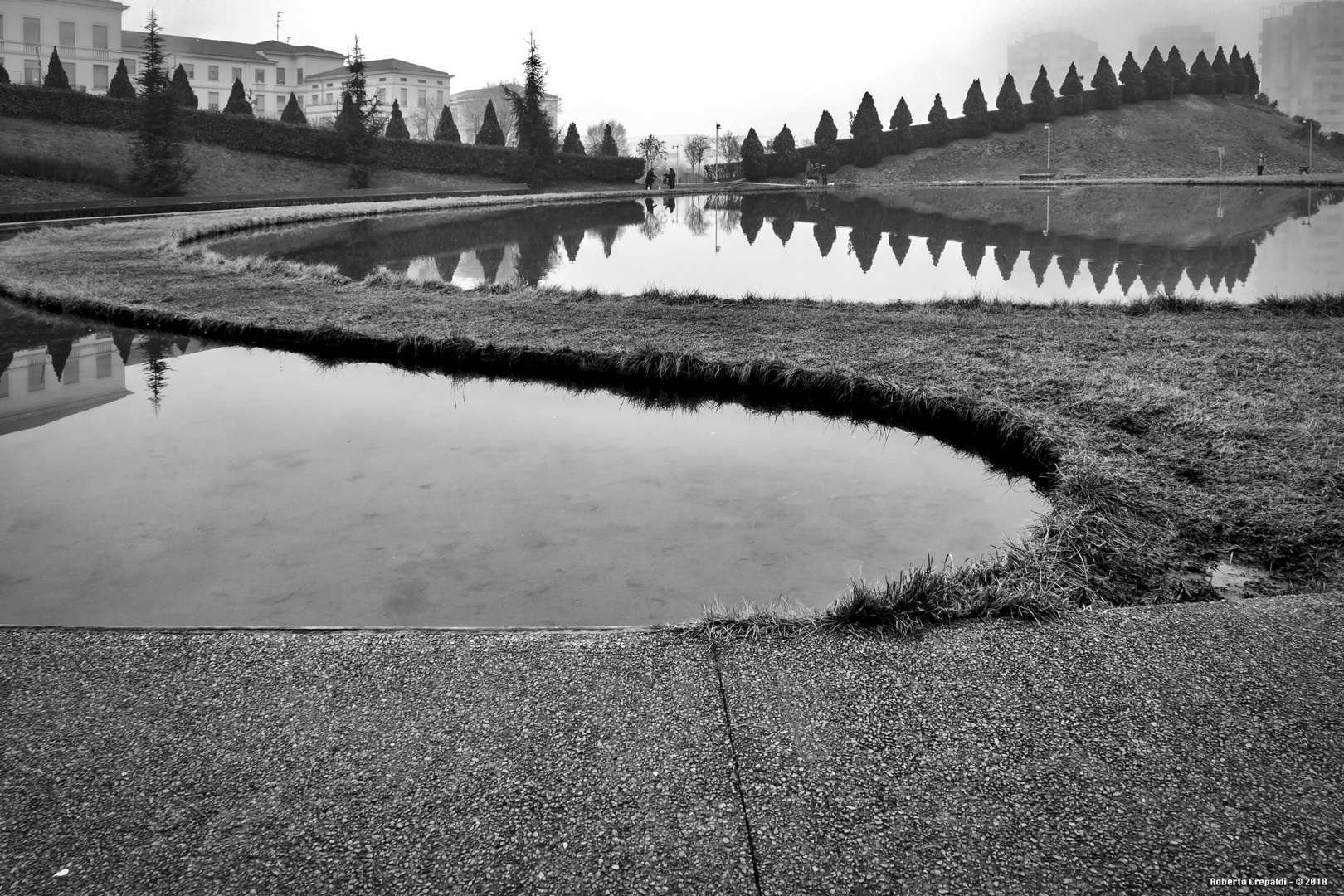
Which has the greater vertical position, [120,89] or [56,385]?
[120,89]

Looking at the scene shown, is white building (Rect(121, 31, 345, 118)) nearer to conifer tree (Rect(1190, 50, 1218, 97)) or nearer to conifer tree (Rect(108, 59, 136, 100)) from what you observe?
conifer tree (Rect(108, 59, 136, 100))

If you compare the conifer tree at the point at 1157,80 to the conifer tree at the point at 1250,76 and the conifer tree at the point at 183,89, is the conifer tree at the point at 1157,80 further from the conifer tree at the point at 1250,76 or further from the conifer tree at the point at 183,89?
the conifer tree at the point at 183,89

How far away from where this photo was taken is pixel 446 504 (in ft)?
11.8

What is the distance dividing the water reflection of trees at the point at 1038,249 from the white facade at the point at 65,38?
46.2 metres

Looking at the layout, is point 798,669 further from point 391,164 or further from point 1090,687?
point 391,164

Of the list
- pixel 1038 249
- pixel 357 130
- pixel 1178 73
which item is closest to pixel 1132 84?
pixel 1178 73

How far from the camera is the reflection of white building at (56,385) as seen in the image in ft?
16.2

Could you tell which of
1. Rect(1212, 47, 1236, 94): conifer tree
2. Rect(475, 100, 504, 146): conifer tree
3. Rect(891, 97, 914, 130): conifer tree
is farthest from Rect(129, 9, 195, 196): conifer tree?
Rect(1212, 47, 1236, 94): conifer tree

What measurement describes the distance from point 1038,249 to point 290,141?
29581 millimetres

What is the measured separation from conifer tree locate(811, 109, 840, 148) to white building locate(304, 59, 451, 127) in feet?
125

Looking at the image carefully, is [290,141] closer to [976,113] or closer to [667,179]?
[667,179]

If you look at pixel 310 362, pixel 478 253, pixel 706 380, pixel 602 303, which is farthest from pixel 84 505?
pixel 478 253

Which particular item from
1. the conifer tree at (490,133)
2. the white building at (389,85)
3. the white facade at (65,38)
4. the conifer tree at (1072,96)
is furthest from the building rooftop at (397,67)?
the conifer tree at (1072,96)

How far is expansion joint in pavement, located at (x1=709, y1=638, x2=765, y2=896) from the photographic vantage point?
4.84 feet
